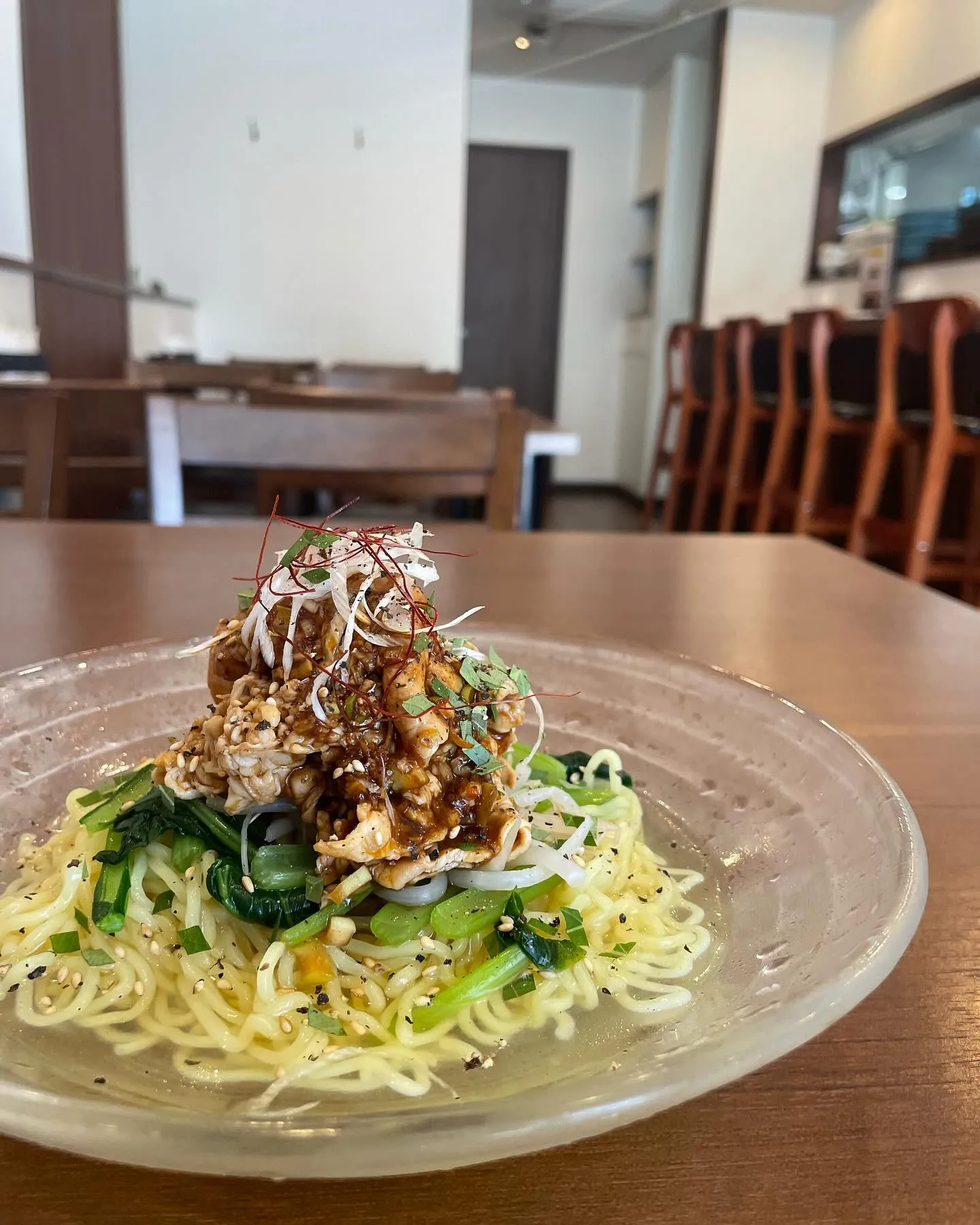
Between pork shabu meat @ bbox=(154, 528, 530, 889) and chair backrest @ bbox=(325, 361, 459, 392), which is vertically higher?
chair backrest @ bbox=(325, 361, 459, 392)

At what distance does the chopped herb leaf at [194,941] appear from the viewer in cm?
52

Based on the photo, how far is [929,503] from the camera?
357 centimetres

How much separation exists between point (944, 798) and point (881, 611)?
0.61 meters

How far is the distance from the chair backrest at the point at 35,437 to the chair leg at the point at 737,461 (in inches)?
156

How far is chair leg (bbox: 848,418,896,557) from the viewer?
3.94m

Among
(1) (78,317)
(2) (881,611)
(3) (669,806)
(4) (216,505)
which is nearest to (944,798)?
(3) (669,806)

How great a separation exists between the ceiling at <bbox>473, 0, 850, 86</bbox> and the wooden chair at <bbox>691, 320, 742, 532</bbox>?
8.13 feet

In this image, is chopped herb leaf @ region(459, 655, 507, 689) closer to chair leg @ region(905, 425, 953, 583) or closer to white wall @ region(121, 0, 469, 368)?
chair leg @ region(905, 425, 953, 583)

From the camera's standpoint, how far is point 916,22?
5.60m

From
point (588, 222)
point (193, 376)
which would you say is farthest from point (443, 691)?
point (588, 222)

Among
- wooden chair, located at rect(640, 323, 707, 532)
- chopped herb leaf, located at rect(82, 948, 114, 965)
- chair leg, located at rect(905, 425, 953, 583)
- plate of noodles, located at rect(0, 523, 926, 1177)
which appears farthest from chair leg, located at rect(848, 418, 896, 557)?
chopped herb leaf, located at rect(82, 948, 114, 965)

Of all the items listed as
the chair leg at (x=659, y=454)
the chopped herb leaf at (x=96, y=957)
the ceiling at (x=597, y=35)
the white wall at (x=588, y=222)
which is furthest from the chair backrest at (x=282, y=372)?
the white wall at (x=588, y=222)

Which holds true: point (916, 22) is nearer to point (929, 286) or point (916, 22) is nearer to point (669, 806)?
point (929, 286)

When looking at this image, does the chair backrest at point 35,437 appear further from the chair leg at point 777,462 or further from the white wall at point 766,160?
the white wall at point 766,160
